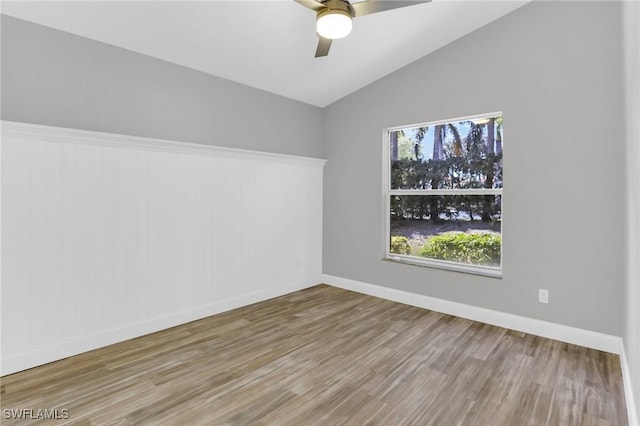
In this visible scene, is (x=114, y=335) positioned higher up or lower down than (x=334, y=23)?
lower down

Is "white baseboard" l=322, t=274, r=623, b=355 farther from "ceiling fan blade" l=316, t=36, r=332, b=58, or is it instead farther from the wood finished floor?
"ceiling fan blade" l=316, t=36, r=332, b=58

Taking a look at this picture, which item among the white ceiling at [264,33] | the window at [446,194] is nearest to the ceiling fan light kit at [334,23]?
the white ceiling at [264,33]

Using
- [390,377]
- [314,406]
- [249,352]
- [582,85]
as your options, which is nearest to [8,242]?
[249,352]

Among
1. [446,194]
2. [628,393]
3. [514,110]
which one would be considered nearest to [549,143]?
[514,110]

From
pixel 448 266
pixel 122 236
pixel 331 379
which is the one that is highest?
pixel 122 236

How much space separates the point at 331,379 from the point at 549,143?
2.76 m

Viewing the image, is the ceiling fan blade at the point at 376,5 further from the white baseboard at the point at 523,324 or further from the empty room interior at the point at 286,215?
the white baseboard at the point at 523,324

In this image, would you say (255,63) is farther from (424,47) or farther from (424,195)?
(424,195)

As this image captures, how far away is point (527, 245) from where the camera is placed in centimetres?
307

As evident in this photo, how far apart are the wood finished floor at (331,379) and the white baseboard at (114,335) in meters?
0.08

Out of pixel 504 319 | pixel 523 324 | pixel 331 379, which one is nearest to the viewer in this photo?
pixel 331 379

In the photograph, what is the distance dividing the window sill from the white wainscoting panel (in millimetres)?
1549

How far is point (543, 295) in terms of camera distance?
2.99m

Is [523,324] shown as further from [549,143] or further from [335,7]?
[335,7]
